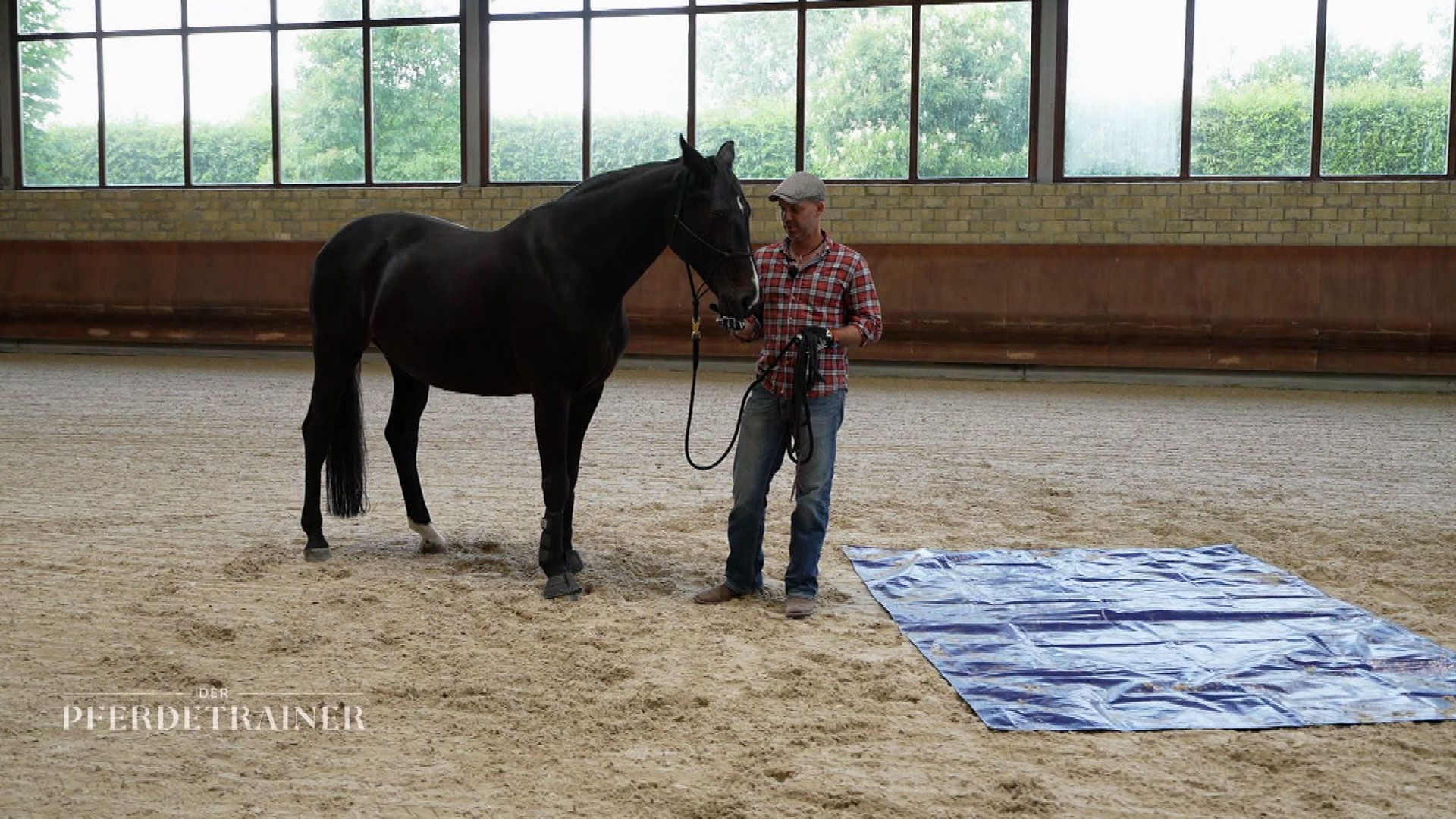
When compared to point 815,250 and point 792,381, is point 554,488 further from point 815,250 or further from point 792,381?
point 815,250

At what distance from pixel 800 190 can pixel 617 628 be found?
1604mm

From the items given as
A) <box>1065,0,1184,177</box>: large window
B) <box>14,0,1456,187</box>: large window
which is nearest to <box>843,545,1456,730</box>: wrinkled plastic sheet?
<box>1065,0,1184,177</box>: large window

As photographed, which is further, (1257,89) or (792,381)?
(1257,89)

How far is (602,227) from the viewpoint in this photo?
4.69 m

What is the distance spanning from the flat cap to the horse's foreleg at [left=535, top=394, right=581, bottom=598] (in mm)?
1126

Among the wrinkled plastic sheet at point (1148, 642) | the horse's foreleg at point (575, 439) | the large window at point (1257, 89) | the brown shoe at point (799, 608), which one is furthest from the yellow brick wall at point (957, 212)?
the brown shoe at point (799, 608)

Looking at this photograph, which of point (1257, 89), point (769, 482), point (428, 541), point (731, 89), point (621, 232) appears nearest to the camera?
point (769, 482)

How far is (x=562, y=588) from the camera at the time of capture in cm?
461

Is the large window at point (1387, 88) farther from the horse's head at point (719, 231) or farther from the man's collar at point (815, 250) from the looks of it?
the horse's head at point (719, 231)

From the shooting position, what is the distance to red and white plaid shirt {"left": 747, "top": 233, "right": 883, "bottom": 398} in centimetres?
444

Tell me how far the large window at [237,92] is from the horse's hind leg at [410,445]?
34.3ft

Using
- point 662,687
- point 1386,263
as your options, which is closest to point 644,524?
point 662,687

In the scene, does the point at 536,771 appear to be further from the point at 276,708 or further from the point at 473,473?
the point at 473,473

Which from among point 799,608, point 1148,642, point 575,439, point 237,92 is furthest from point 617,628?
point 237,92
